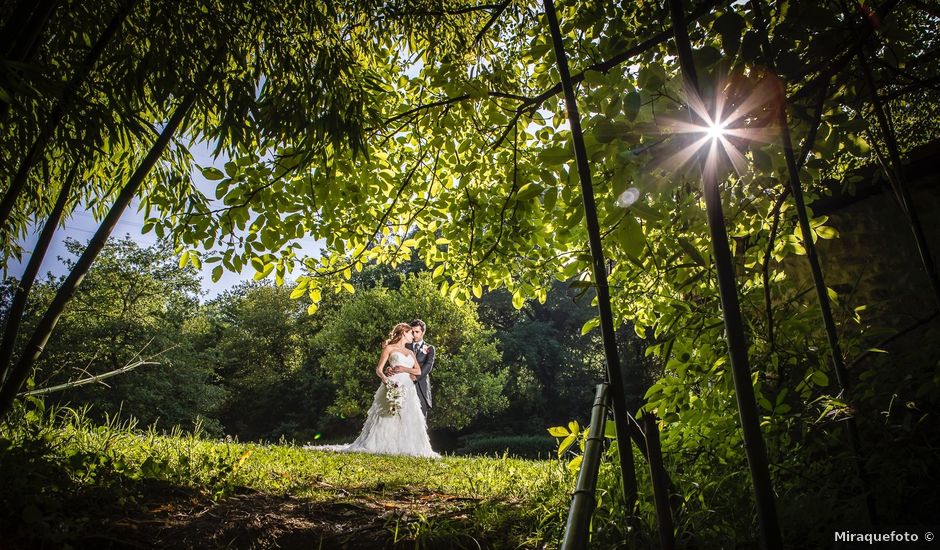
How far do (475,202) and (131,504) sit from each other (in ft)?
7.85

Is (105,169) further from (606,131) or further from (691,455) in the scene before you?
(691,455)

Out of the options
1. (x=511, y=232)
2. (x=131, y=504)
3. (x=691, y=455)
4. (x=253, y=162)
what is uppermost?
(x=253, y=162)

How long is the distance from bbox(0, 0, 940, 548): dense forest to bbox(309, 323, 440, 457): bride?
13.8 ft

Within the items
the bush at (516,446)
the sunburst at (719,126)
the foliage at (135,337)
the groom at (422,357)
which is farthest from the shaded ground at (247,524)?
the foliage at (135,337)

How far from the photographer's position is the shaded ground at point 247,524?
6.43 ft

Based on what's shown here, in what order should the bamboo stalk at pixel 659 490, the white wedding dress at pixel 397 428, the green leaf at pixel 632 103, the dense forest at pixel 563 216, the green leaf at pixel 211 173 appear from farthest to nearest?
the white wedding dress at pixel 397 428, the green leaf at pixel 211 173, the dense forest at pixel 563 216, the green leaf at pixel 632 103, the bamboo stalk at pixel 659 490

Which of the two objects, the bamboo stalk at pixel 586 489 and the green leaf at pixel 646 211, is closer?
the bamboo stalk at pixel 586 489

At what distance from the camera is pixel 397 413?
8461 millimetres

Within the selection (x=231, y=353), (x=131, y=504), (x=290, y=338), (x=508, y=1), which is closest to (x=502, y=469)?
(x=131, y=504)

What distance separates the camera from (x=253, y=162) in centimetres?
246

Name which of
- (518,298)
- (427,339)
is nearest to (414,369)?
(427,339)

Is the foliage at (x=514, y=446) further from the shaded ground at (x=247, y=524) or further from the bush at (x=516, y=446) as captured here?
the shaded ground at (x=247, y=524)

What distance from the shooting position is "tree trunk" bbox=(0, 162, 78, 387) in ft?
7.22

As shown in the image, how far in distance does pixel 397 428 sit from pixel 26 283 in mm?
6674
